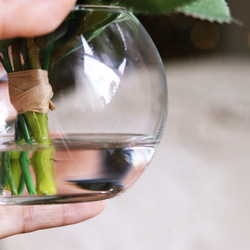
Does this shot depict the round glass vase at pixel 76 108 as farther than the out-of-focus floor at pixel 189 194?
No

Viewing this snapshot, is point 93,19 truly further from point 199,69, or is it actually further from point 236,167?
point 199,69

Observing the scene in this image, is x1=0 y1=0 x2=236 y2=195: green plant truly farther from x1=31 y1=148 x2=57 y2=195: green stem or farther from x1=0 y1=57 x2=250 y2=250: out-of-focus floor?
x1=0 y1=57 x2=250 y2=250: out-of-focus floor

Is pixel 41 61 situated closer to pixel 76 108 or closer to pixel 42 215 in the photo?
pixel 76 108

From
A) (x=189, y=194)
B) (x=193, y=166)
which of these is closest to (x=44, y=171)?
(x=189, y=194)

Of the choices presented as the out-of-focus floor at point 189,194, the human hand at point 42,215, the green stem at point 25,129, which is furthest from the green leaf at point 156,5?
the out-of-focus floor at point 189,194

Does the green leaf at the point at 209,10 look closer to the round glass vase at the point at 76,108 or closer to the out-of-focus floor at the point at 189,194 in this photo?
the round glass vase at the point at 76,108
